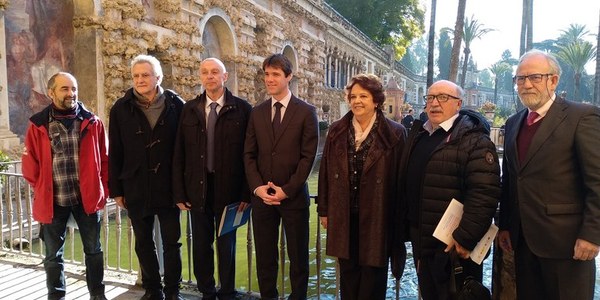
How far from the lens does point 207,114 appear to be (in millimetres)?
4043

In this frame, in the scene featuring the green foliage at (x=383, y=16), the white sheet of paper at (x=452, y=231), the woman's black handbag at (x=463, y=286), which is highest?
the green foliage at (x=383, y=16)

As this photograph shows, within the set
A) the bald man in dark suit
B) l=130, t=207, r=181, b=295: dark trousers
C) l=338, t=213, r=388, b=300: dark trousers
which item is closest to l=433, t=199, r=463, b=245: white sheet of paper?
the bald man in dark suit

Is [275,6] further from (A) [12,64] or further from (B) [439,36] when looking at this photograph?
(B) [439,36]

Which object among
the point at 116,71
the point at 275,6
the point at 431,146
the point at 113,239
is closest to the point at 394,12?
the point at 275,6

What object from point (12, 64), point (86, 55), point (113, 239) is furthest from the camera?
point (86, 55)

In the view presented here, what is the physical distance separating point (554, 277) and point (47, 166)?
4.05 metres

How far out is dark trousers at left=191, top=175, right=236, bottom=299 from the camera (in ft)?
13.2

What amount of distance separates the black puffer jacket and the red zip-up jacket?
282 cm

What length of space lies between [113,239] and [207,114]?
15.8ft

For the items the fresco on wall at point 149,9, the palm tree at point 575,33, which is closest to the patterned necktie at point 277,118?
the fresco on wall at point 149,9

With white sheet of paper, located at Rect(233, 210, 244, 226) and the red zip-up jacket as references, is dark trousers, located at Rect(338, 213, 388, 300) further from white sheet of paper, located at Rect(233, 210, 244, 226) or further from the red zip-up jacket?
the red zip-up jacket

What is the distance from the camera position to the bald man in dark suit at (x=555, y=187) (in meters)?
2.71

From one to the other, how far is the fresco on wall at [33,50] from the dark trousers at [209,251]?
7.26m

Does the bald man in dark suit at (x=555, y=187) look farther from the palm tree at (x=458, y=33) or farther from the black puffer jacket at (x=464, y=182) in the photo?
the palm tree at (x=458, y=33)
